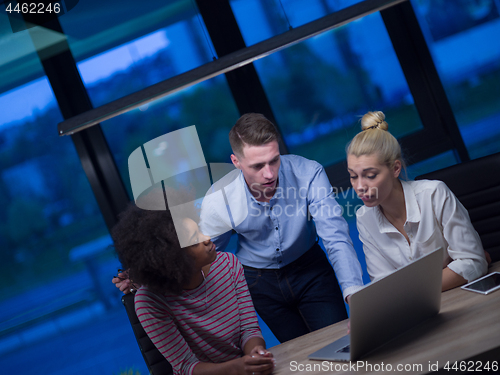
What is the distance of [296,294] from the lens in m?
1.94

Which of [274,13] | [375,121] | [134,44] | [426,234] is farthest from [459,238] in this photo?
[134,44]

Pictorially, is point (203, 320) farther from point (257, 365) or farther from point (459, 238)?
point (459, 238)

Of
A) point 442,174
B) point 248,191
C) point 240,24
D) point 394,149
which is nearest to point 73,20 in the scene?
point 240,24

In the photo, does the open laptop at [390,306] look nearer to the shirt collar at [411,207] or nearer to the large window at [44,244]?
the shirt collar at [411,207]

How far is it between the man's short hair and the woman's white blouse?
518mm

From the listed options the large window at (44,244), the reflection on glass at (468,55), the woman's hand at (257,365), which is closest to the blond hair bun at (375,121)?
the woman's hand at (257,365)

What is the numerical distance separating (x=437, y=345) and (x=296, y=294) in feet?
3.34

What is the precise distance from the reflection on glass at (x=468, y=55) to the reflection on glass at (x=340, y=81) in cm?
27

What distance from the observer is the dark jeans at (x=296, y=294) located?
6.23ft

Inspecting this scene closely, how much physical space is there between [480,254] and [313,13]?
196cm

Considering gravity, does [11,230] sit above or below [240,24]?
below

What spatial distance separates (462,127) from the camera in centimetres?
276

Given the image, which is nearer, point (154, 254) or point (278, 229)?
point (154, 254)

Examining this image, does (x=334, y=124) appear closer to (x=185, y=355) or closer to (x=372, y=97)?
(x=372, y=97)
